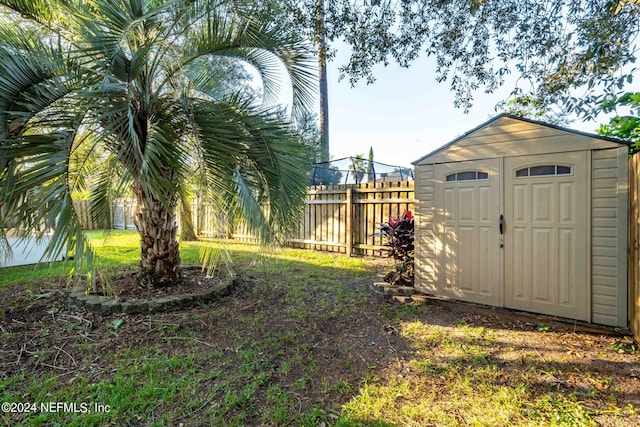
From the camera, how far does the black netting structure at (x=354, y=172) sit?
699 centimetres

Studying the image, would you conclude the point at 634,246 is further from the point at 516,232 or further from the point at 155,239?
the point at 155,239

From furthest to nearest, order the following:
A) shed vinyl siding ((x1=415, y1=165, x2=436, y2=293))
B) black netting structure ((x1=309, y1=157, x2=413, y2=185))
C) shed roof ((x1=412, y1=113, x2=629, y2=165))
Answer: black netting structure ((x1=309, y1=157, x2=413, y2=185)) → shed vinyl siding ((x1=415, y1=165, x2=436, y2=293)) → shed roof ((x1=412, y1=113, x2=629, y2=165))

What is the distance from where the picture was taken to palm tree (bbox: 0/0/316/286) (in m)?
2.21

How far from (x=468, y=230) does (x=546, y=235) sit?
2.42 ft

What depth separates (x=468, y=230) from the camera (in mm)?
3467

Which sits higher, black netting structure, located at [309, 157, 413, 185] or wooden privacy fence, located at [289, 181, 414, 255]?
black netting structure, located at [309, 157, 413, 185]

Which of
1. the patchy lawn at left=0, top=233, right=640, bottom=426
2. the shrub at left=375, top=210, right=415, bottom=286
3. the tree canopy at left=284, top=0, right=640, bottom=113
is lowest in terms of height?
the patchy lawn at left=0, top=233, right=640, bottom=426

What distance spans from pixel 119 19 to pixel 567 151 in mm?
4296

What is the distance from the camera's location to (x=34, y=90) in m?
2.31

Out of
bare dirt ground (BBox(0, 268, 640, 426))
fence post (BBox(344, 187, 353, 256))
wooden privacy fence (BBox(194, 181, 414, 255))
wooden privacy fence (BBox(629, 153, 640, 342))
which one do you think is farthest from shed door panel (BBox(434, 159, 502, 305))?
fence post (BBox(344, 187, 353, 256))

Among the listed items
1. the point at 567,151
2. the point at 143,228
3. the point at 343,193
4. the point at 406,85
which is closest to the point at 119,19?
the point at 143,228

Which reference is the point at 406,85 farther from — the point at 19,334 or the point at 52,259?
the point at 19,334

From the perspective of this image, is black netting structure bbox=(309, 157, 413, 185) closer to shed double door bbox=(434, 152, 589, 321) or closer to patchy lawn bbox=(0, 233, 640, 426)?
shed double door bbox=(434, 152, 589, 321)

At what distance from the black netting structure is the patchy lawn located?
3939 millimetres
